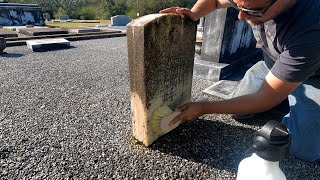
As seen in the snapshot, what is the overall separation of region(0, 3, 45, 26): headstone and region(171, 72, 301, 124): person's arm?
16.2 metres

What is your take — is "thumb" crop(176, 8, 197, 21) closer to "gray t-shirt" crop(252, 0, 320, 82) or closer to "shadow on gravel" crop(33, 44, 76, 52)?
"gray t-shirt" crop(252, 0, 320, 82)

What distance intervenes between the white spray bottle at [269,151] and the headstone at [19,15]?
16988mm

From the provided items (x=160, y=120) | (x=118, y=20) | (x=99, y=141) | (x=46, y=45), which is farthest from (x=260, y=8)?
(x=118, y=20)

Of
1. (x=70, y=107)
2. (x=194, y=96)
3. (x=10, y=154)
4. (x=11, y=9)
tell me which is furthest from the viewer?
(x=11, y=9)

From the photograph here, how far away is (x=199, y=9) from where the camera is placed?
91.3 inches

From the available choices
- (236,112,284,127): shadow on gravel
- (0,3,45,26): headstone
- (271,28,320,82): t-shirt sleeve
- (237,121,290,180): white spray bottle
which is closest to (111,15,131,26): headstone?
(0,3,45,26): headstone

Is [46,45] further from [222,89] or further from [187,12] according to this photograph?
[187,12]

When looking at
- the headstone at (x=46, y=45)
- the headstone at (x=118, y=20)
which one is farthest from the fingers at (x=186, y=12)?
the headstone at (x=118, y=20)

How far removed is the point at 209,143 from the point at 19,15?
641 inches

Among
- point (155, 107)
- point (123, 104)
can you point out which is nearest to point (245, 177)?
point (155, 107)

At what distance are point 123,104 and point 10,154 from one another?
1.44m

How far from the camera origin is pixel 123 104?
3.16m

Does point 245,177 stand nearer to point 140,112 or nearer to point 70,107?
point 140,112

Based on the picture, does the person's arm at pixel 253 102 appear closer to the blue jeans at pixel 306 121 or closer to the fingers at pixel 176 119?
the fingers at pixel 176 119
